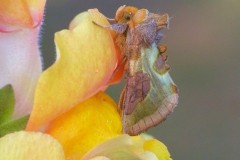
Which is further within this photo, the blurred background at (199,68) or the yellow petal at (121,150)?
the blurred background at (199,68)

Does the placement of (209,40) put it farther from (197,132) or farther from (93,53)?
(93,53)

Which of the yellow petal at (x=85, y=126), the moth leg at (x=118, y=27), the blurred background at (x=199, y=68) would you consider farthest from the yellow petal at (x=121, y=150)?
the blurred background at (x=199, y=68)

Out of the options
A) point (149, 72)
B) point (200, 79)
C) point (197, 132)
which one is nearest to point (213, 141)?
point (197, 132)

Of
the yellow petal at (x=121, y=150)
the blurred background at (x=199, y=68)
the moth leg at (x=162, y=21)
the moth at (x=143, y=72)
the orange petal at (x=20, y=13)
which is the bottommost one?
the blurred background at (x=199, y=68)

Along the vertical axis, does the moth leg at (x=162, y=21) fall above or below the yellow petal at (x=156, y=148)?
above

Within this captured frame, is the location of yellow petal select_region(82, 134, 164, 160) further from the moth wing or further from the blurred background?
the blurred background

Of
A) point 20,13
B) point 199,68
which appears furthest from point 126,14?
point 199,68

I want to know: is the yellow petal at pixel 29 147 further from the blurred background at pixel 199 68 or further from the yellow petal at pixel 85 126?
the blurred background at pixel 199 68
